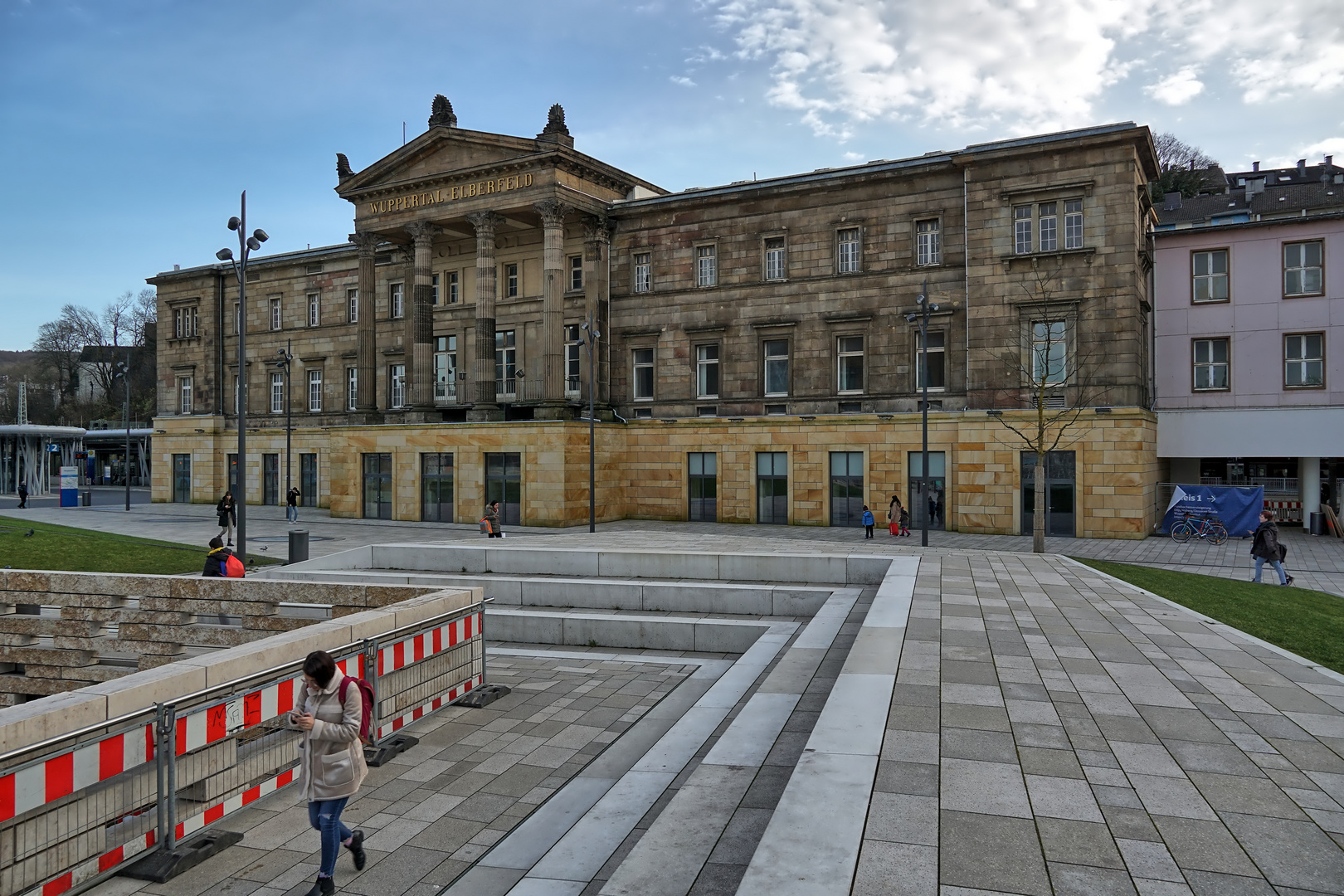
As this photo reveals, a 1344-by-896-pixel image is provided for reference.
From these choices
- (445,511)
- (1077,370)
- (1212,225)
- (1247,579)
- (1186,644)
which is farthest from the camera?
(445,511)

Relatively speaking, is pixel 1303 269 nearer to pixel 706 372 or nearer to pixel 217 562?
pixel 706 372

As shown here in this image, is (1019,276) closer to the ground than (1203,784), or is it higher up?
higher up

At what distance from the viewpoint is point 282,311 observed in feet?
171

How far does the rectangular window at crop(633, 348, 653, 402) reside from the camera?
39.9m

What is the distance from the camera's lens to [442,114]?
131 feet

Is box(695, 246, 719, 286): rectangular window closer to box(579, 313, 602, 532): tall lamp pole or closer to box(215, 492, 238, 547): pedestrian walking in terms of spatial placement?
box(579, 313, 602, 532): tall lamp pole

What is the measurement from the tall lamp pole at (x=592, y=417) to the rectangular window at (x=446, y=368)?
9014 mm

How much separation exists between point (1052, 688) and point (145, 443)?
295 feet

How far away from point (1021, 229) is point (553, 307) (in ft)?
64.9

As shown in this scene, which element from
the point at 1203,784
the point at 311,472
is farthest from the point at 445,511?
the point at 1203,784

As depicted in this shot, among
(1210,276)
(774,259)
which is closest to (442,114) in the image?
(774,259)

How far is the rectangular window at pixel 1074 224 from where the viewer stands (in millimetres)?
31781

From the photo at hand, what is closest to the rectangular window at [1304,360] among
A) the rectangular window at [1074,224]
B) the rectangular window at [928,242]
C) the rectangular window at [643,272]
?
the rectangular window at [1074,224]

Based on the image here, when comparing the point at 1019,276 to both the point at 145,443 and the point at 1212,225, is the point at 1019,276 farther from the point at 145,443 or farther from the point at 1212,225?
the point at 145,443
